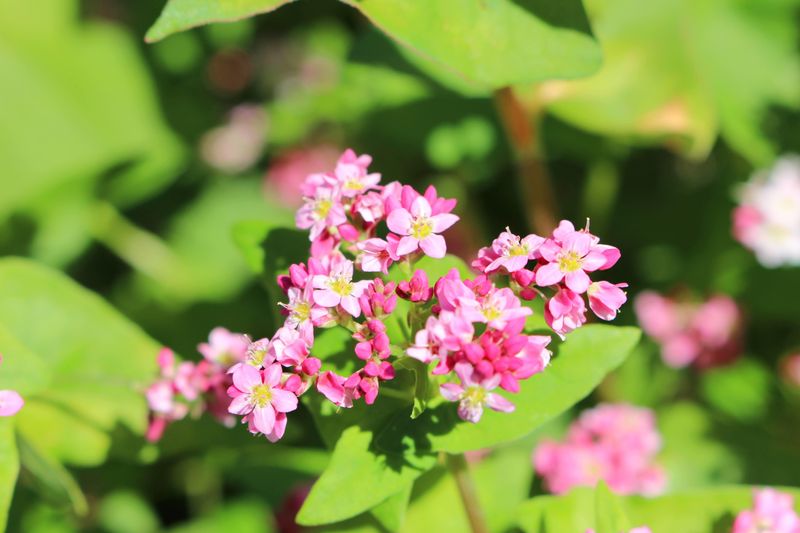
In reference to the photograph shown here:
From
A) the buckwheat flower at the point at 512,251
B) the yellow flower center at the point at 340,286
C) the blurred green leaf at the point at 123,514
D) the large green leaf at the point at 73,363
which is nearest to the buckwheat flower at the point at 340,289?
the yellow flower center at the point at 340,286

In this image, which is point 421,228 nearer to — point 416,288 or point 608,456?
point 416,288

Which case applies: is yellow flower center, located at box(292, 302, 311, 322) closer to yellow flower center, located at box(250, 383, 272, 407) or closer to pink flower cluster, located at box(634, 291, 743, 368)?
yellow flower center, located at box(250, 383, 272, 407)

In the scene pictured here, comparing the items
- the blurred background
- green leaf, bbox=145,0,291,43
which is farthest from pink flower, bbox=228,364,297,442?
the blurred background

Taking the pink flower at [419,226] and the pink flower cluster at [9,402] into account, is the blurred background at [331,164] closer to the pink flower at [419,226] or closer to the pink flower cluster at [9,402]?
the pink flower cluster at [9,402]

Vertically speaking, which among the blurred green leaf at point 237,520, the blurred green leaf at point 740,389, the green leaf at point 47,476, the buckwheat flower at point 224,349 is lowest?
the blurred green leaf at point 237,520

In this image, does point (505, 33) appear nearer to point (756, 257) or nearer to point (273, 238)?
point (273, 238)

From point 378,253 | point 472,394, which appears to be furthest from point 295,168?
point 472,394
